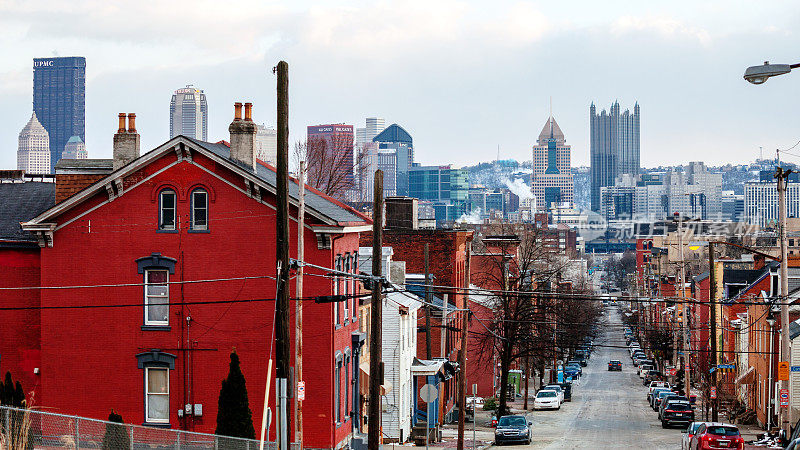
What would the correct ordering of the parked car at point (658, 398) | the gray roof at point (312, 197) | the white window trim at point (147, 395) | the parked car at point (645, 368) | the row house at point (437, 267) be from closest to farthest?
the gray roof at point (312, 197) < the white window trim at point (147, 395) < the row house at point (437, 267) < the parked car at point (658, 398) < the parked car at point (645, 368)

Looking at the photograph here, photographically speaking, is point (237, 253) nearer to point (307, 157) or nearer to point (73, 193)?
point (73, 193)

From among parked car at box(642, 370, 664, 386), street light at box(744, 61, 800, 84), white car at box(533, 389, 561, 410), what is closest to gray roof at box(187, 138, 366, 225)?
street light at box(744, 61, 800, 84)

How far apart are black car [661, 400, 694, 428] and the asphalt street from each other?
0.53m

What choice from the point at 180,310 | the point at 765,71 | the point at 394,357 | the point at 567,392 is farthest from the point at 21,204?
the point at 567,392

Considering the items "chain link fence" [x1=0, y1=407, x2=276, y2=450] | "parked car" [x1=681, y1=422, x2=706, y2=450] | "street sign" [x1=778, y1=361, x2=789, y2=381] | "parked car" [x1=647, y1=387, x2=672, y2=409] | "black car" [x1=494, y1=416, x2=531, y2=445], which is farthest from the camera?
"parked car" [x1=647, y1=387, x2=672, y2=409]

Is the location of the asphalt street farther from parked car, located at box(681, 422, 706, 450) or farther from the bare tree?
the bare tree

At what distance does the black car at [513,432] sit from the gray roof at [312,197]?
14.5 m

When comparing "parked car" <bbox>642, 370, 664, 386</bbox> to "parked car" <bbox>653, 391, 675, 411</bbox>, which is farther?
"parked car" <bbox>642, 370, 664, 386</bbox>

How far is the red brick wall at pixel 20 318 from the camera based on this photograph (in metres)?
40.3

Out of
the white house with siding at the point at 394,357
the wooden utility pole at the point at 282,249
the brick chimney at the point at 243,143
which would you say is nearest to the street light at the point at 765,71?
the wooden utility pole at the point at 282,249

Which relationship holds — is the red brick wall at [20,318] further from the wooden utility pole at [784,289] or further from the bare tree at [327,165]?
the bare tree at [327,165]

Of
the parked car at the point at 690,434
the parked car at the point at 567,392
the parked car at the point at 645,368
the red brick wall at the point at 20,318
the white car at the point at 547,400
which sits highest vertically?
the red brick wall at the point at 20,318

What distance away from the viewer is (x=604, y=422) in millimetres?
65250

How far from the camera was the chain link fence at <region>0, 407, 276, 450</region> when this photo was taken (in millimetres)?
26281
